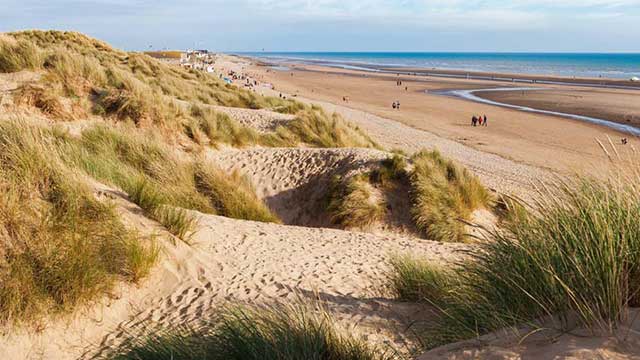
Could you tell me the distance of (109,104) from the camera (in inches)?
450

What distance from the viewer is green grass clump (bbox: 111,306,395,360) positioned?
3.08m

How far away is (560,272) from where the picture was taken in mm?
2900

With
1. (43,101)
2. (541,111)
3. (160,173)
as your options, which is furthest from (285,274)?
(541,111)

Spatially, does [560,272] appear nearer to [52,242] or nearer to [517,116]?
[52,242]

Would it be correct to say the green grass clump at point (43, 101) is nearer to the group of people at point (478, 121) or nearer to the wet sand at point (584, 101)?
the group of people at point (478, 121)

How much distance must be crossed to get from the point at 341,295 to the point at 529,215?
2257 millimetres

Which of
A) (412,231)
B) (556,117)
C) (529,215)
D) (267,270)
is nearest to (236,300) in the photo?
(267,270)

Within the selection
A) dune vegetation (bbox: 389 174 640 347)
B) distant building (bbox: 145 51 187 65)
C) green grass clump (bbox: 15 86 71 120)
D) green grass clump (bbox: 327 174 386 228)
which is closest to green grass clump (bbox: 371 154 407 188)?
green grass clump (bbox: 327 174 386 228)

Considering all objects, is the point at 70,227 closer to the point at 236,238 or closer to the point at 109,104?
the point at 236,238

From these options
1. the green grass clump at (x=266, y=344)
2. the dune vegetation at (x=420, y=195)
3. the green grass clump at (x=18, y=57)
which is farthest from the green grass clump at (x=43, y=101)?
the green grass clump at (x=266, y=344)

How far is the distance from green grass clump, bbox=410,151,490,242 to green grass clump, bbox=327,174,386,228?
756 mm

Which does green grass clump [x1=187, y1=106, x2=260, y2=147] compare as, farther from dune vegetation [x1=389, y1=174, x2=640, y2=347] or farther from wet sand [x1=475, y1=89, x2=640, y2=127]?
wet sand [x1=475, y1=89, x2=640, y2=127]

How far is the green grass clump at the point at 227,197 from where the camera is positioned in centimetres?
828

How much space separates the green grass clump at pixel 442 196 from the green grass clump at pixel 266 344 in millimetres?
5684
